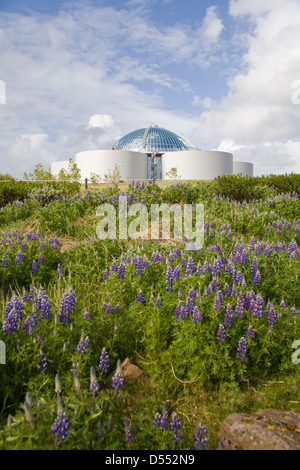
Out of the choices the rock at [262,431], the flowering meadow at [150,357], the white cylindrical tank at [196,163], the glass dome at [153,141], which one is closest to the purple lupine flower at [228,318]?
the flowering meadow at [150,357]

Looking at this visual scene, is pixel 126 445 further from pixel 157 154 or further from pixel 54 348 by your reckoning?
pixel 157 154

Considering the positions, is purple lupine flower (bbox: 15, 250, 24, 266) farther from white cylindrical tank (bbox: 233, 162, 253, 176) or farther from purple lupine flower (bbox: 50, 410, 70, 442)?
white cylindrical tank (bbox: 233, 162, 253, 176)

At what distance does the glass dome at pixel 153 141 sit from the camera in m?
79.8

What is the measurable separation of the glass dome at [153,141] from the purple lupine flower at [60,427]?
7788cm

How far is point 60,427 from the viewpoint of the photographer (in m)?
2.29

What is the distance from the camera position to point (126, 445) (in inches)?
103

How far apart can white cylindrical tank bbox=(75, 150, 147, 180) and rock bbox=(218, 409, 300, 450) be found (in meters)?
63.5

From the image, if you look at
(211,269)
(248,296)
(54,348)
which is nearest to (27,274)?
(54,348)

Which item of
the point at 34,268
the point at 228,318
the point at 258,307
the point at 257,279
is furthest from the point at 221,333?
the point at 34,268

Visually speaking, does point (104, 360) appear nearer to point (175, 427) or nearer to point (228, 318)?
point (175, 427)

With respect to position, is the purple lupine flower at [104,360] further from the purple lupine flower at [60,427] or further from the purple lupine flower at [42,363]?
the purple lupine flower at [60,427]

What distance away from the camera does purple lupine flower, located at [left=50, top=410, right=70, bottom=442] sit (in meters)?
2.28
